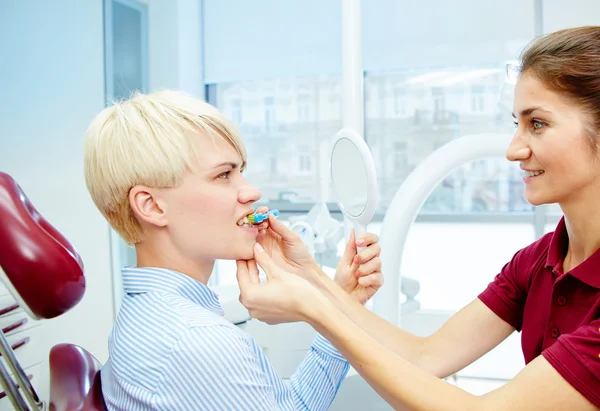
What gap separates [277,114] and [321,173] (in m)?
0.54

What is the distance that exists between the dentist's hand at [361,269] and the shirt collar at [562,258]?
0.35 m

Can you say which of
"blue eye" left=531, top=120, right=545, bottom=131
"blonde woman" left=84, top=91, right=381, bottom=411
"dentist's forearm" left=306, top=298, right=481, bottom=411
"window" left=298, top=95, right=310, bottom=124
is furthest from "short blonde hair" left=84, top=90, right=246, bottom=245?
"window" left=298, top=95, right=310, bottom=124

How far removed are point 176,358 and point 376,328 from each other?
1.94ft

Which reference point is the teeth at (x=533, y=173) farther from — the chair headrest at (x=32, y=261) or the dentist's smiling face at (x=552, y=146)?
the chair headrest at (x=32, y=261)

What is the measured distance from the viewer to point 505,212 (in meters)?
4.43

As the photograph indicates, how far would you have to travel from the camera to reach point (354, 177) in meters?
1.29

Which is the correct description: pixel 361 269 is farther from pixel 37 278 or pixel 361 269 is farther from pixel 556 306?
pixel 37 278

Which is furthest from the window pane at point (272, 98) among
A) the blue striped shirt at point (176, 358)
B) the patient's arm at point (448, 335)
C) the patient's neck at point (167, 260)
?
the blue striped shirt at point (176, 358)

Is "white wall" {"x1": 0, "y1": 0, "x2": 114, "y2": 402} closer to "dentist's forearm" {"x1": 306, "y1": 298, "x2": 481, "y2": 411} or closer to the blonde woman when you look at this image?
the blonde woman

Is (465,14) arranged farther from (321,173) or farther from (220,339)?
(220,339)

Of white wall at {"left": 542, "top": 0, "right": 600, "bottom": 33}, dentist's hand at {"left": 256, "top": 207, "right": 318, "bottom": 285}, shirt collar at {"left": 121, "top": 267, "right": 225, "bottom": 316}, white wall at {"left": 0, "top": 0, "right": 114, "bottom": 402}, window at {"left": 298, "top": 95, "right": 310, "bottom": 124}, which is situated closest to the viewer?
shirt collar at {"left": 121, "top": 267, "right": 225, "bottom": 316}

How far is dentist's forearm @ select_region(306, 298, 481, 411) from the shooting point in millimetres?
886

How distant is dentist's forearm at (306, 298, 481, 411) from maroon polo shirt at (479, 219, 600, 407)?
16 cm

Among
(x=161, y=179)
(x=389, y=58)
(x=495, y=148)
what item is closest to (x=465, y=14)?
(x=389, y=58)
